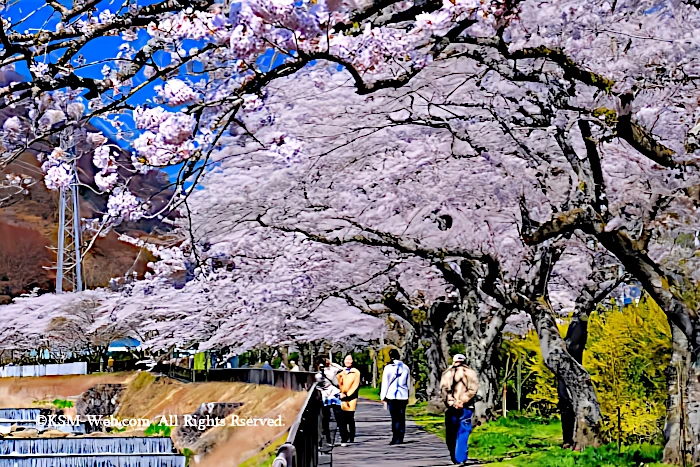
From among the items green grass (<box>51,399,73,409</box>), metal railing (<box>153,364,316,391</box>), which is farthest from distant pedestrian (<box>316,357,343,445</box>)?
green grass (<box>51,399,73,409</box>)

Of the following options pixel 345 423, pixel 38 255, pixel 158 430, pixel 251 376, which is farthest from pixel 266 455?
pixel 38 255

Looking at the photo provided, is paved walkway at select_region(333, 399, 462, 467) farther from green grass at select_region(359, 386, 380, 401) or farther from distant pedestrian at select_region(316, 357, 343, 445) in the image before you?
green grass at select_region(359, 386, 380, 401)

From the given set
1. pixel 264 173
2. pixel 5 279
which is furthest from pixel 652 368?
pixel 5 279

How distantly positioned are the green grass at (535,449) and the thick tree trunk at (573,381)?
1.26 ft

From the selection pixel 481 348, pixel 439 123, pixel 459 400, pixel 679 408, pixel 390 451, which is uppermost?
pixel 439 123

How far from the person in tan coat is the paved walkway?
368 mm

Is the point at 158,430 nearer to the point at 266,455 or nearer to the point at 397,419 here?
the point at 397,419

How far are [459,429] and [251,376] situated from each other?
17.4 meters

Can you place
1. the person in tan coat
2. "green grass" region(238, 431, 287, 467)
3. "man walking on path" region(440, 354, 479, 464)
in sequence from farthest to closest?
1. the person in tan coat
2. "green grass" region(238, 431, 287, 467)
3. "man walking on path" region(440, 354, 479, 464)

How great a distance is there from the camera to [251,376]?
Result: 30484mm

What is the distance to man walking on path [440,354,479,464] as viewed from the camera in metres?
13.8

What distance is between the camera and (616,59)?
35.2 feet

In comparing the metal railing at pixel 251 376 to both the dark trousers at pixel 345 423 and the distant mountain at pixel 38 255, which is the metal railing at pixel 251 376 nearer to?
the dark trousers at pixel 345 423

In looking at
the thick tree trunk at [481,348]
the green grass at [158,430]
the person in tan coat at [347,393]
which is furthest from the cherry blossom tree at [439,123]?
the green grass at [158,430]
